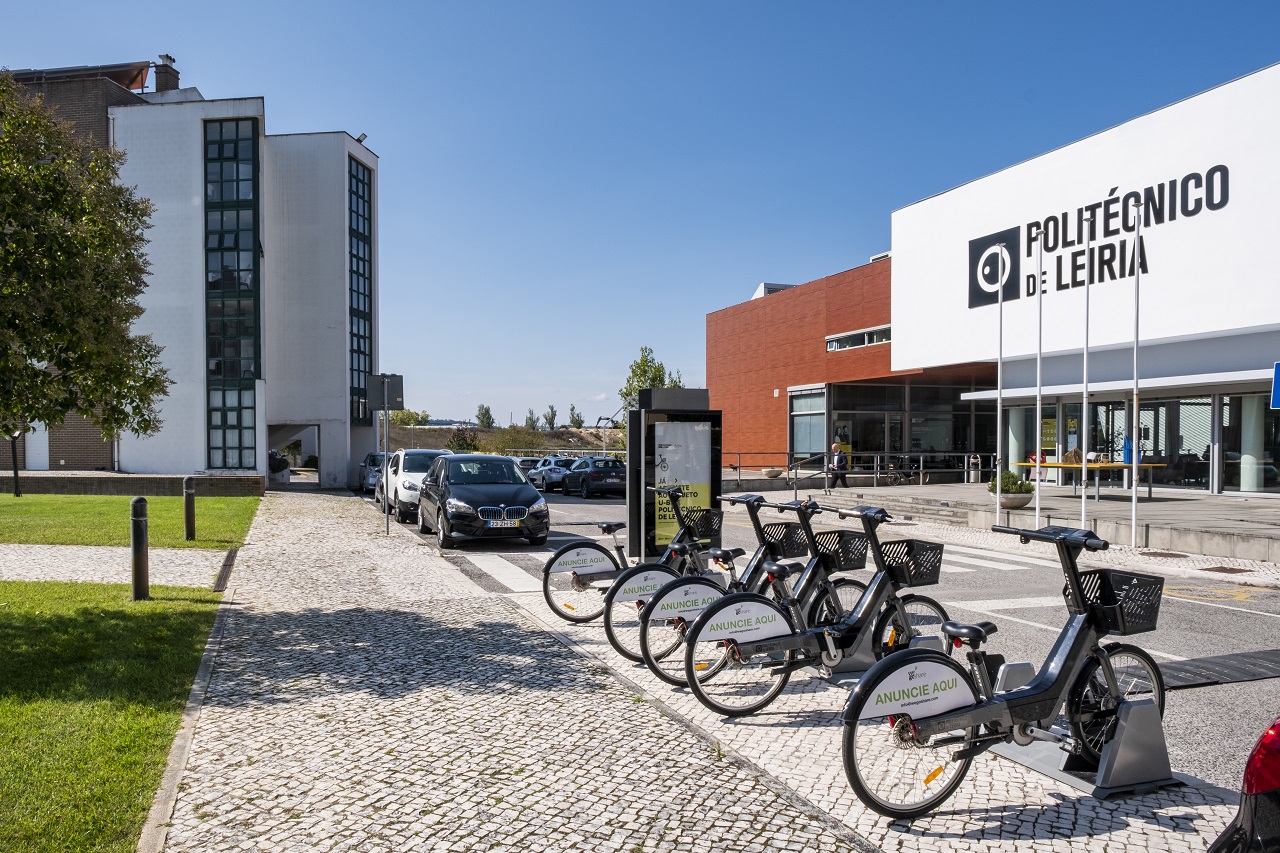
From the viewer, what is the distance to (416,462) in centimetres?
2108

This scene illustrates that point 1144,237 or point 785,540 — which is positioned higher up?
point 1144,237

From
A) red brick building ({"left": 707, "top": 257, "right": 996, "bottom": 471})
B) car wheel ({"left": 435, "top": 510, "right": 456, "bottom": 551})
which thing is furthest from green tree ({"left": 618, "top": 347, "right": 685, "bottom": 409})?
car wheel ({"left": 435, "top": 510, "right": 456, "bottom": 551})

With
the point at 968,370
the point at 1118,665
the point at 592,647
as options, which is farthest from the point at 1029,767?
the point at 968,370

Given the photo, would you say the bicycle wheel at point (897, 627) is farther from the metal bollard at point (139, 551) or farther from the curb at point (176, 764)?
the metal bollard at point (139, 551)

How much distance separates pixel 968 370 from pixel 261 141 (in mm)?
27924

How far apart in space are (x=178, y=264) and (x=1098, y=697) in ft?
121

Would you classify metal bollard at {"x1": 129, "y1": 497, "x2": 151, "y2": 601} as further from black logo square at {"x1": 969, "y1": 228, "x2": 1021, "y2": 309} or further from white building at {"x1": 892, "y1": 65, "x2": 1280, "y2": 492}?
black logo square at {"x1": 969, "y1": 228, "x2": 1021, "y2": 309}

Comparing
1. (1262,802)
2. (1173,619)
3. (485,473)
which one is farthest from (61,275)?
(1173,619)

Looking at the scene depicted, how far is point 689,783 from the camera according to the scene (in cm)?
430

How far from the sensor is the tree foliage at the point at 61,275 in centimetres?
664

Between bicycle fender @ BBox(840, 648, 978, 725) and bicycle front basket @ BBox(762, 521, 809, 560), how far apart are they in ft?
7.88

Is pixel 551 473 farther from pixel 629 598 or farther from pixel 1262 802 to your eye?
pixel 1262 802

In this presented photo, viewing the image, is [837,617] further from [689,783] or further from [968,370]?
[968,370]

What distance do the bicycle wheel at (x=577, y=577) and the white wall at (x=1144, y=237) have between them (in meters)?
17.8
